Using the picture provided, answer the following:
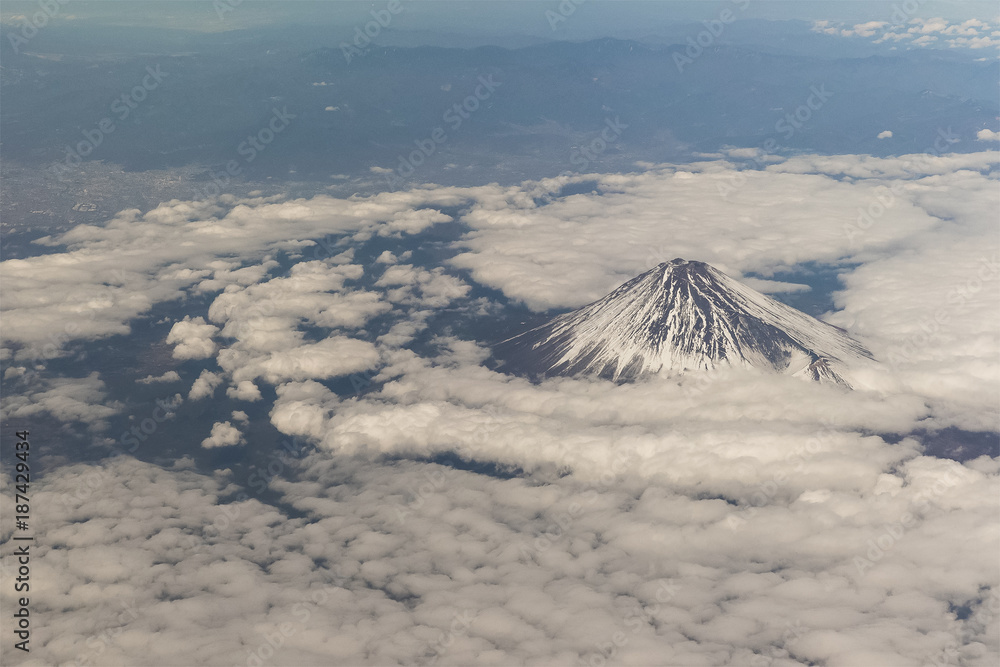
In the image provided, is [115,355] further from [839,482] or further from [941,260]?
[941,260]

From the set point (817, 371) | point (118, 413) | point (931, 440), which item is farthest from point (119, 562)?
point (931, 440)

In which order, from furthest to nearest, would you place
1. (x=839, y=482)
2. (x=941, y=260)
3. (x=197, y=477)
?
(x=941, y=260) < (x=197, y=477) < (x=839, y=482)

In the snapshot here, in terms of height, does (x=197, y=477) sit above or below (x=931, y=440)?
below

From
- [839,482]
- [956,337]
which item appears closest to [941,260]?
[956,337]

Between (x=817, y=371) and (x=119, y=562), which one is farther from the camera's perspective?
(x=817, y=371)

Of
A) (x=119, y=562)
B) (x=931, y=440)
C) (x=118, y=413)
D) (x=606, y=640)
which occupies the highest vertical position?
(x=931, y=440)

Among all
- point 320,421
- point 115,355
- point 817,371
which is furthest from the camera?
point 115,355
